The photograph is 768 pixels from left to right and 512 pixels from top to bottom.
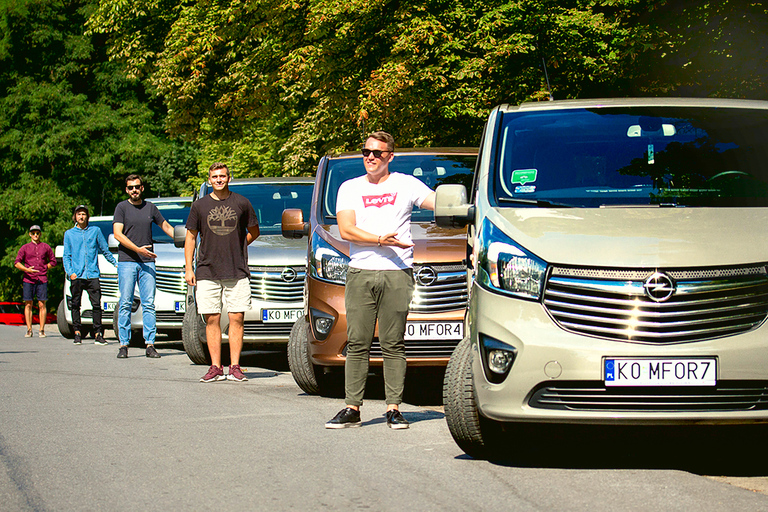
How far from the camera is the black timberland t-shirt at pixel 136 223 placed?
13.2 metres

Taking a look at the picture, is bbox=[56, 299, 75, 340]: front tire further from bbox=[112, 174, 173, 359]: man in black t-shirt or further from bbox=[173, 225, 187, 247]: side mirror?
bbox=[173, 225, 187, 247]: side mirror

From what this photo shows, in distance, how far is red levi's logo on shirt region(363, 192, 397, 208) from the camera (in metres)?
7.27

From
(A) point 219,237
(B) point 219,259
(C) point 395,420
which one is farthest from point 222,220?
(C) point 395,420

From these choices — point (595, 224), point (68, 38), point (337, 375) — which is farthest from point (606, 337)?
point (68, 38)

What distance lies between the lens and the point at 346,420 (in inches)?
285

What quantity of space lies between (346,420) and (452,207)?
172 cm

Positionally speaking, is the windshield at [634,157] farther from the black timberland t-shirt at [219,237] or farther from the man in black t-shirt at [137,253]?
the man in black t-shirt at [137,253]

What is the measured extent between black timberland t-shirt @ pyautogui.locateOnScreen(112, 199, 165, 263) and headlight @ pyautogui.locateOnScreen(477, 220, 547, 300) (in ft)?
26.5

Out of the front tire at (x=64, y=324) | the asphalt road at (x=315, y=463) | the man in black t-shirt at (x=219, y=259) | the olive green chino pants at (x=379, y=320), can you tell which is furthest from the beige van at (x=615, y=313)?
the front tire at (x=64, y=324)

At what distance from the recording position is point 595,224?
18.4 feet

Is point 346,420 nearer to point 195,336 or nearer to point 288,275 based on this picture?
point 288,275

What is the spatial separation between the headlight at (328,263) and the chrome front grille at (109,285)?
341 inches

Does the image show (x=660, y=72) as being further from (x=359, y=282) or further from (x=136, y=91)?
(x=136, y=91)

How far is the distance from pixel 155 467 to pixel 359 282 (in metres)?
1.94
